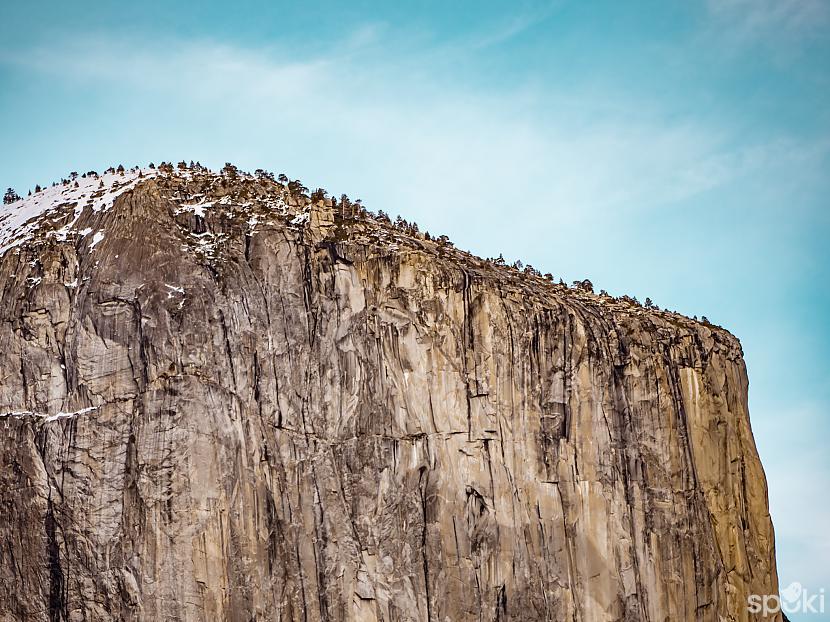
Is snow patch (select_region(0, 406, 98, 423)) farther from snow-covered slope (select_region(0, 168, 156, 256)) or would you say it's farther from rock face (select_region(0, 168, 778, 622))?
snow-covered slope (select_region(0, 168, 156, 256))

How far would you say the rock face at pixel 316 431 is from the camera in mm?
62656

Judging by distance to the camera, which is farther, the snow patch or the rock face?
the snow patch

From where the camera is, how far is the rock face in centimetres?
6266

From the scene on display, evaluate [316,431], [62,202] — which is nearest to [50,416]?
[316,431]

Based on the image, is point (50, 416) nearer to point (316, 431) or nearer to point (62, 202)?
point (316, 431)

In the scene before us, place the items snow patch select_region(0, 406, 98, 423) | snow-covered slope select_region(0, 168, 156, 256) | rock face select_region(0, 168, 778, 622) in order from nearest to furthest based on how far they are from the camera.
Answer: rock face select_region(0, 168, 778, 622)
snow patch select_region(0, 406, 98, 423)
snow-covered slope select_region(0, 168, 156, 256)

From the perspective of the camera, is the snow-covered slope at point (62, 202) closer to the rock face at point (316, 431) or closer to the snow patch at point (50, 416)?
the rock face at point (316, 431)

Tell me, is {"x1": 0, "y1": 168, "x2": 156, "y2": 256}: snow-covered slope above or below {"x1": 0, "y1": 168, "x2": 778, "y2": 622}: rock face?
above

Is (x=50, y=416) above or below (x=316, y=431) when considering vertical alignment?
above

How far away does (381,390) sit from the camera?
6712cm

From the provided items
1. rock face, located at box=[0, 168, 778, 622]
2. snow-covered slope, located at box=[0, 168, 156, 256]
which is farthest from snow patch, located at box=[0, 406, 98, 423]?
snow-covered slope, located at box=[0, 168, 156, 256]

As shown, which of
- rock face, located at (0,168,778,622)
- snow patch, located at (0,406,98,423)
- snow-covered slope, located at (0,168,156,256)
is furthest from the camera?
snow-covered slope, located at (0,168,156,256)

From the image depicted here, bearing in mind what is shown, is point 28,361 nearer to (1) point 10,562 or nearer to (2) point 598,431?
(1) point 10,562

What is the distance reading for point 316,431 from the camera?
65750 mm
